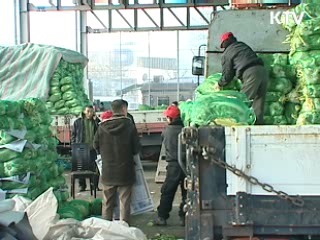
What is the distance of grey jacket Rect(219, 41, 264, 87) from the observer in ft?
21.8

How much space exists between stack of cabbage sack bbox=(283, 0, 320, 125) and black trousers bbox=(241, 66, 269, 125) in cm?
39

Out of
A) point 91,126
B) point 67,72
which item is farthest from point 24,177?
point 67,72

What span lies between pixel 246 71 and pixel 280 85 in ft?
1.50

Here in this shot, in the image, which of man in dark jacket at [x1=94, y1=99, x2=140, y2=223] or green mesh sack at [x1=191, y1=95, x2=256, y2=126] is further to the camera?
man in dark jacket at [x1=94, y1=99, x2=140, y2=223]

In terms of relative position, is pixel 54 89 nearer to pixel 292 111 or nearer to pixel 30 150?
pixel 30 150

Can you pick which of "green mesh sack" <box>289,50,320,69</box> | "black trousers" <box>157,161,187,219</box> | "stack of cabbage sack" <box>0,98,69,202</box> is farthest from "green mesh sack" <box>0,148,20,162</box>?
"green mesh sack" <box>289,50,320,69</box>

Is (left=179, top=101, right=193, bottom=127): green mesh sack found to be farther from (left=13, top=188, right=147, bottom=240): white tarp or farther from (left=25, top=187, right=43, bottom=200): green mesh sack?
(left=25, top=187, right=43, bottom=200): green mesh sack

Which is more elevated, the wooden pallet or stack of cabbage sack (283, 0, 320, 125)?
stack of cabbage sack (283, 0, 320, 125)

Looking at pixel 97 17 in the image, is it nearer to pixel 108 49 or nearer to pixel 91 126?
pixel 108 49

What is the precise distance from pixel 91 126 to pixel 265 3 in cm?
439

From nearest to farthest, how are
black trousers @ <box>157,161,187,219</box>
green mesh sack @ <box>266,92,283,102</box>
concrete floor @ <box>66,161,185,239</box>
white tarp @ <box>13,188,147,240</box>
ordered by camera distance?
1. white tarp @ <box>13,188,147,240</box>
2. green mesh sack @ <box>266,92,283,102</box>
3. concrete floor @ <box>66,161,185,239</box>
4. black trousers @ <box>157,161,187,219</box>

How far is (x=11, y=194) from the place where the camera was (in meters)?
7.08

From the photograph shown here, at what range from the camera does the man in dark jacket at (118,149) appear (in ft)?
22.9

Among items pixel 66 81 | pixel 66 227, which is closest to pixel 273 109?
pixel 66 227
